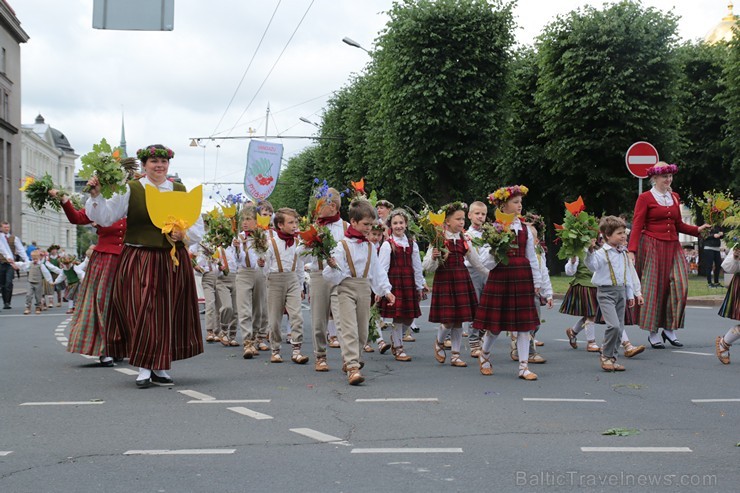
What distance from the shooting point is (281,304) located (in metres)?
11.1

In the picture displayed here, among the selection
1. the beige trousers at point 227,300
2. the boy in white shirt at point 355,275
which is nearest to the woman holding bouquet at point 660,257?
the boy in white shirt at point 355,275

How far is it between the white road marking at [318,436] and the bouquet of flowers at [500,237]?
12.4ft

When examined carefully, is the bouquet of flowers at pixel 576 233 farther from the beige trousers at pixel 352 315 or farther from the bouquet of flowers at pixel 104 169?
the bouquet of flowers at pixel 104 169

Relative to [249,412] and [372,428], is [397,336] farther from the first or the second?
[372,428]

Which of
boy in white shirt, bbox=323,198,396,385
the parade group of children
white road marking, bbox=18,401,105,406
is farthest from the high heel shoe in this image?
white road marking, bbox=18,401,105,406

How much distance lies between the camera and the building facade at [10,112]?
227 feet

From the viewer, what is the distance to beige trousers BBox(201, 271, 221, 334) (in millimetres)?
13977

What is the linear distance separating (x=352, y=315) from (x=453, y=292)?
1.84 meters

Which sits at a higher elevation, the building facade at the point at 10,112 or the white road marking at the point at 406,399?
the building facade at the point at 10,112

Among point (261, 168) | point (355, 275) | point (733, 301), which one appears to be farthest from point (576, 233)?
point (261, 168)

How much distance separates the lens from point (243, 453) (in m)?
5.77

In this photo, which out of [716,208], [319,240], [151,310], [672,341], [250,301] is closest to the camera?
[151,310]

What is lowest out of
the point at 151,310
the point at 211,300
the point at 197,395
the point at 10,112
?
the point at 197,395

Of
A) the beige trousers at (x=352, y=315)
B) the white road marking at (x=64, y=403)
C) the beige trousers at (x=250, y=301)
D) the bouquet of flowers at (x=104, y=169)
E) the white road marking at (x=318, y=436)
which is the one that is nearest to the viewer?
the white road marking at (x=318, y=436)
